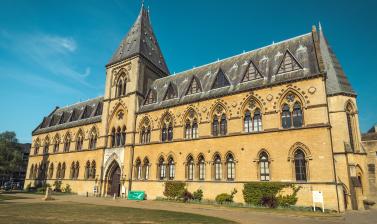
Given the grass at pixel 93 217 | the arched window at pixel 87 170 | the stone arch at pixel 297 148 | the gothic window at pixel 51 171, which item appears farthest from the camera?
the gothic window at pixel 51 171

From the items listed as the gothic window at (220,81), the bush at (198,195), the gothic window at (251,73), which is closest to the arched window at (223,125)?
the gothic window at (220,81)

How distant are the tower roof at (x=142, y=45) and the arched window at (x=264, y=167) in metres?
22.2

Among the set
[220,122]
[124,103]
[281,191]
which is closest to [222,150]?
[220,122]

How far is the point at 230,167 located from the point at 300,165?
6.38 metres

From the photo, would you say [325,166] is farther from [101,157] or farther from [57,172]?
[57,172]

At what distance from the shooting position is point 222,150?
82.3 feet

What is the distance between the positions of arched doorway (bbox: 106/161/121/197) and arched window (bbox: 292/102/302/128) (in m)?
22.8

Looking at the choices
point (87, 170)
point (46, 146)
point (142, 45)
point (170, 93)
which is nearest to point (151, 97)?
point (170, 93)

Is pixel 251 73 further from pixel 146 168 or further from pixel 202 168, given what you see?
pixel 146 168

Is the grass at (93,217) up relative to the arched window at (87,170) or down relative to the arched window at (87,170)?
down

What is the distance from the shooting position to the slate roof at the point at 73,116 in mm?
41281

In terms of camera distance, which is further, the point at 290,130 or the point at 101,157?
the point at 101,157

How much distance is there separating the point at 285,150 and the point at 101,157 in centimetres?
2450

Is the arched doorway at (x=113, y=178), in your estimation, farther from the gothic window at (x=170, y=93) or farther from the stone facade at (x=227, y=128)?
the gothic window at (x=170, y=93)
